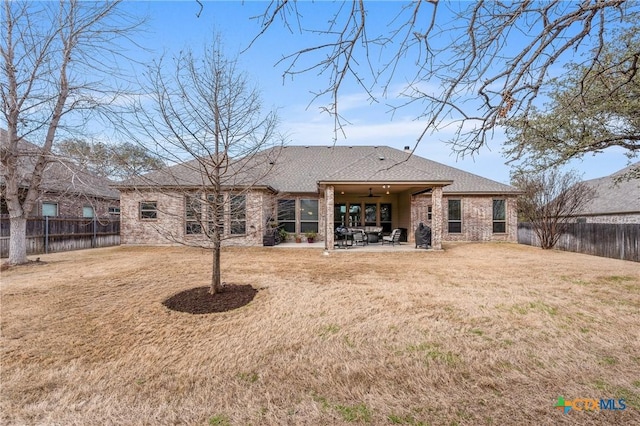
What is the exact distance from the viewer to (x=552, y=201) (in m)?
13.9

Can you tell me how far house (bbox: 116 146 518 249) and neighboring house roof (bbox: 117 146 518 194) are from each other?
0.17 ft

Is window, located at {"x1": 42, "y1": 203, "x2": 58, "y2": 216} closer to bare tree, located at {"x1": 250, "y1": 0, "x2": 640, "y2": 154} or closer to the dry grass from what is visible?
the dry grass

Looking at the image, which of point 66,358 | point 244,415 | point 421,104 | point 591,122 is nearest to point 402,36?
point 421,104

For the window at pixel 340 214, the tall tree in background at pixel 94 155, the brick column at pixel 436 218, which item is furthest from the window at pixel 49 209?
the brick column at pixel 436 218

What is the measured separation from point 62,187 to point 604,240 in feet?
82.1

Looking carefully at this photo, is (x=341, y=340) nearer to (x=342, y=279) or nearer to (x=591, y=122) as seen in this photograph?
(x=342, y=279)

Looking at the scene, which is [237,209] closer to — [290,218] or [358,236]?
[358,236]

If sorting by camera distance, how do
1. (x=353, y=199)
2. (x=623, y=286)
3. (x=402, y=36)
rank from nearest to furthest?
1. (x=402, y=36)
2. (x=623, y=286)
3. (x=353, y=199)

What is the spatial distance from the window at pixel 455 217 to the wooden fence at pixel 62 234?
1720cm

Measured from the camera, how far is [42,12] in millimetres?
8586

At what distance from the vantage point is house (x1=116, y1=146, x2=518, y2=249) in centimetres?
1269

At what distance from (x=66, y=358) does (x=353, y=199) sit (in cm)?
1530

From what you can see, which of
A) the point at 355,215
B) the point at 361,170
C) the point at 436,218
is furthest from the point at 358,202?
the point at 436,218

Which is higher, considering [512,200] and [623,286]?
[512,200]
